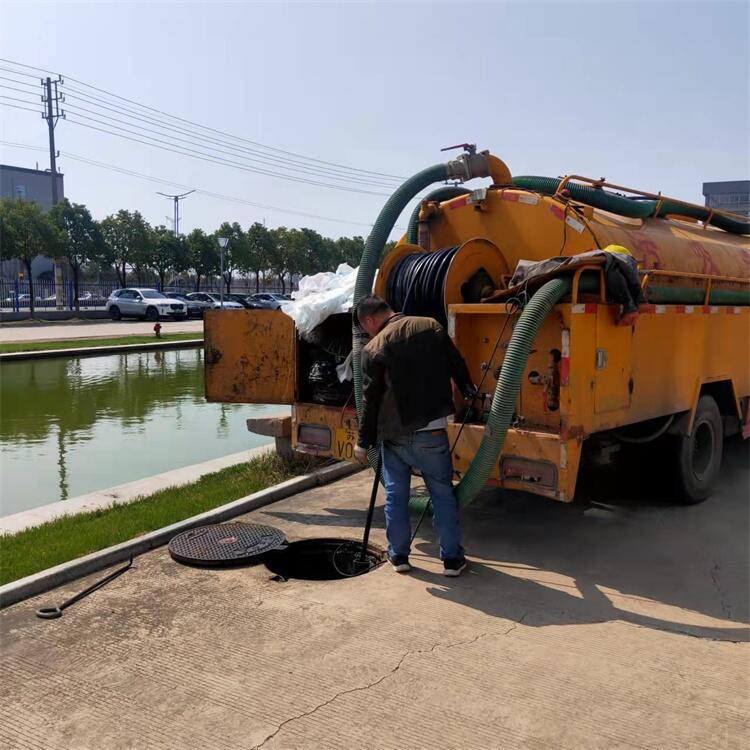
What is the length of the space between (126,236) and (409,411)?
41.0 meters

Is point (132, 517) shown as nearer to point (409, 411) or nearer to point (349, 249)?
point (409, 411)

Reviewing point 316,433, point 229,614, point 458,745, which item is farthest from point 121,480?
point 458,745

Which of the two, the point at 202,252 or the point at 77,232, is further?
the point at 202,252

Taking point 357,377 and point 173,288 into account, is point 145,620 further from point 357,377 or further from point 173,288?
point 173,288

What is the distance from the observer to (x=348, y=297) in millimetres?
6059

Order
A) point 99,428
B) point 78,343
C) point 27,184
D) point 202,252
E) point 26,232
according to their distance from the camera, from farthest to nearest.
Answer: point 27,184 → point 202,252 → point 26,232 → point 78,343 → point 99,428

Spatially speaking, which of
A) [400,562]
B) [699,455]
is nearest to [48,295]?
[699,455]

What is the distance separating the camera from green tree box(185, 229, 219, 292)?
47.4m

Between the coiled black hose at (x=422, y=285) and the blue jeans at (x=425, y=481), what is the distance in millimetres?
1199

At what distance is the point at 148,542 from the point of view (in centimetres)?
524

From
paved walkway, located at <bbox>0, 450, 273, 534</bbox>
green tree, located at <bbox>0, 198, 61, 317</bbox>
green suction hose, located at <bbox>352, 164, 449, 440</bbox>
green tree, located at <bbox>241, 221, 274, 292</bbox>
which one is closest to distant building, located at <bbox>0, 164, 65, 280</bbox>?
green tree, located at <bbox>241, 221, 274, 292</bbox>

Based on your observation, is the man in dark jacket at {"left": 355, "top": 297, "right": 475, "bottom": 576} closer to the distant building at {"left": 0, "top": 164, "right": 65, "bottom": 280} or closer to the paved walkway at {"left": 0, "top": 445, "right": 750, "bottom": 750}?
the paved walkway at {"left": 0, "top": 445, "right": 750, "bottom": 750}

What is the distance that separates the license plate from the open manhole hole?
793 mm

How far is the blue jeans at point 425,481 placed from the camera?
185 inches
